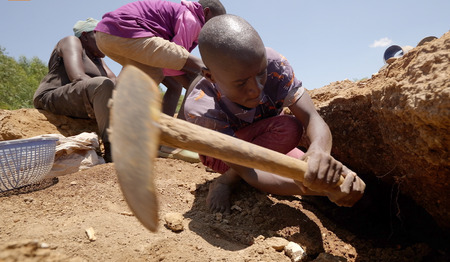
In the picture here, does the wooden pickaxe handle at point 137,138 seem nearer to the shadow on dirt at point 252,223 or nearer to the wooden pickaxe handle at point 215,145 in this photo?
the wooden pickaxe handle at point 215,145

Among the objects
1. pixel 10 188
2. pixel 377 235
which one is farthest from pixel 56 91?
pixel 377 235

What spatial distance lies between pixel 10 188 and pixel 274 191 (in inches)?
75.7

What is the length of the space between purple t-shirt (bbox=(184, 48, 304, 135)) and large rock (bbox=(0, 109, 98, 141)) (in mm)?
2219

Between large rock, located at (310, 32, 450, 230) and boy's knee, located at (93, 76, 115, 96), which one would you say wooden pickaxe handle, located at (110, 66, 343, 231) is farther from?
boy's knee, located at (93, 76, 115, 96)

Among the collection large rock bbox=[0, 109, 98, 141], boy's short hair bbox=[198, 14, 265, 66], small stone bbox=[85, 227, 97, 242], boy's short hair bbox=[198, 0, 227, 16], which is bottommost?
large rock bbox=[0, 109, 98, 141]

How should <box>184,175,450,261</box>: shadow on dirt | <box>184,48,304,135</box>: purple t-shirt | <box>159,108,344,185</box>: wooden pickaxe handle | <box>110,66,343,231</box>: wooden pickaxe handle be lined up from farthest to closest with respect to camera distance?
<box>184,48,304,135</box>: purple t-shirt < <box>184,175,450,261</box>: shadow on dirt < <box>159,108,344,185</box>: wooden pickaxe handle < <box>110,66,343,231</box>: wooden pickaxe handle

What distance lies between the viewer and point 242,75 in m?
1.70

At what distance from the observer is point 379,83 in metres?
1.95

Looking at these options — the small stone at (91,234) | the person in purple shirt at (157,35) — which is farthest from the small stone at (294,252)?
the person in purple shirt at (157,35)

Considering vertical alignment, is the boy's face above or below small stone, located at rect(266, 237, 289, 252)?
above

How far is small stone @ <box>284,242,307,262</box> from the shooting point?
1592 millimetres

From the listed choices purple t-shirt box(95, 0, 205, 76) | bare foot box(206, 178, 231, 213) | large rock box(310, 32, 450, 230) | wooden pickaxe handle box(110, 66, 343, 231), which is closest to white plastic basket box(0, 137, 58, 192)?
purple t-shirt box(95, 0, 205, 76)

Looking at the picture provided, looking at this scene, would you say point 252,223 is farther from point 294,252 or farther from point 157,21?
point 157,21

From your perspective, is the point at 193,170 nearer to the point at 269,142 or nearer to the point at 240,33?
the point at 269,142
